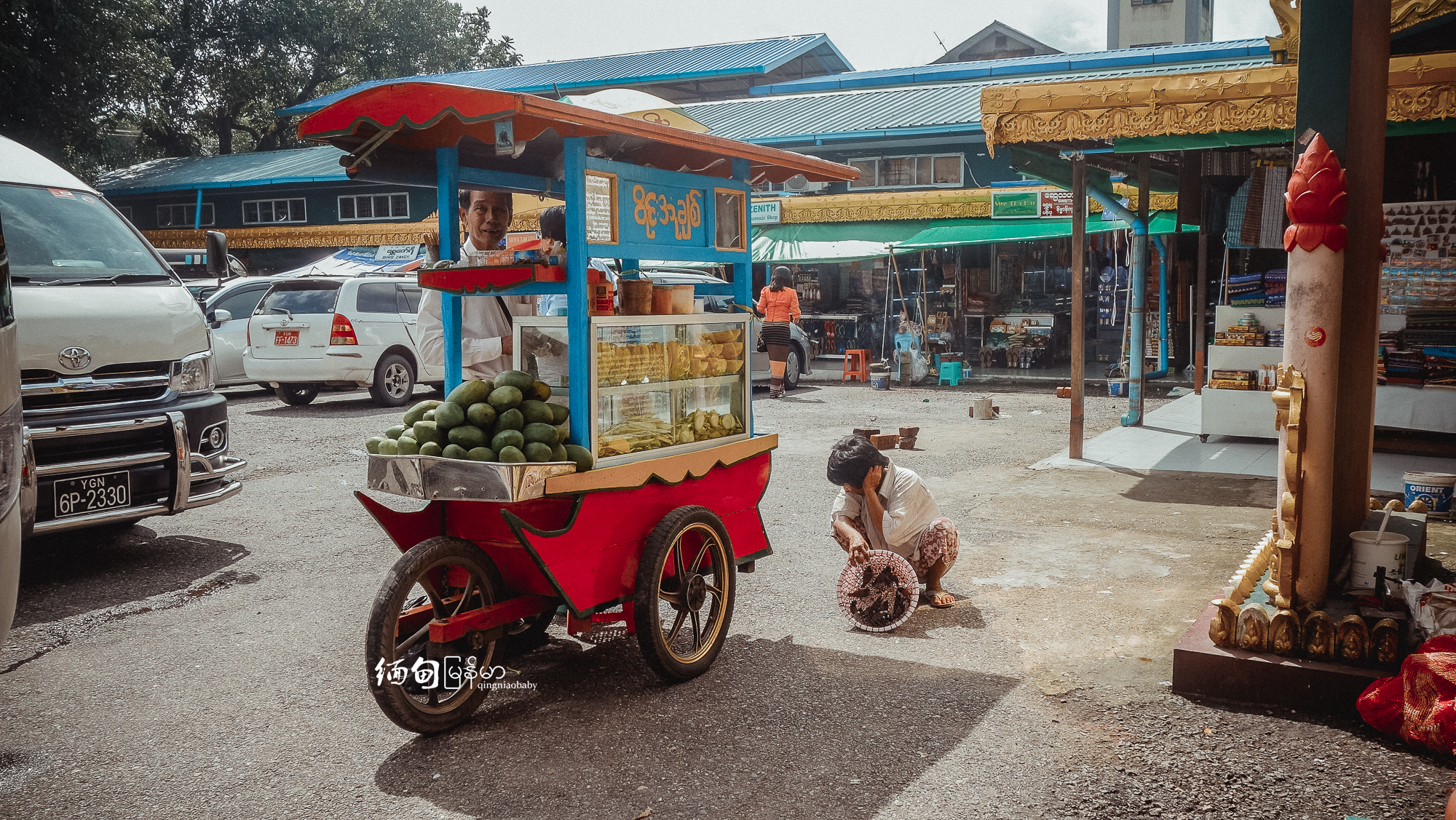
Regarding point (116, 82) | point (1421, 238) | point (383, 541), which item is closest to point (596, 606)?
point (383, 541)

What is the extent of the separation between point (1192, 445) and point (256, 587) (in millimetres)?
8495

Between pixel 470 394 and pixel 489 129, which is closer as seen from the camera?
pixel 489 129

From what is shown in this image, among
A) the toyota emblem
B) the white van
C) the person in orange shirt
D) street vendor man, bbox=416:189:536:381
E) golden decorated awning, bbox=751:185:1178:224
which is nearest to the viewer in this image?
street vendor man, bbox=416:189:536:381

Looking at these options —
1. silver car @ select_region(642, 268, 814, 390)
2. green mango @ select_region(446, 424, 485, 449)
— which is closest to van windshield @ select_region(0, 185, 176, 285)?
green mango @ select_region(446, 424, 485, 449)

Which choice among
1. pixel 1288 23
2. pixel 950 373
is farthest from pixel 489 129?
pixel 950 373

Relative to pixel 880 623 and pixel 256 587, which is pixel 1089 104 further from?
pixel 256 587

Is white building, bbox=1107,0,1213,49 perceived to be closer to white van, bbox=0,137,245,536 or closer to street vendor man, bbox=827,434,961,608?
street vendor man, bbox=827,434,961,608

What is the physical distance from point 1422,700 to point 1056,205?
15610mm

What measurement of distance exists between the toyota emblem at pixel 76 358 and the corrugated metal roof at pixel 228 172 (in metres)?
22.7

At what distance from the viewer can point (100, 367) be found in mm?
5605

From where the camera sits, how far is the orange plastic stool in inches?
697

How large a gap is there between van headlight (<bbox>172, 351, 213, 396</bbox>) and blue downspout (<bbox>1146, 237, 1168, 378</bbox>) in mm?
13898

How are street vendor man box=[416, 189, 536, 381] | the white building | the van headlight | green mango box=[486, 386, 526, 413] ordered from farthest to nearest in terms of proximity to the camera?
the white building, the van headlight, street vendor man box=[416, 189, 536, 381], green mango box=[486, 386, 526, 413]

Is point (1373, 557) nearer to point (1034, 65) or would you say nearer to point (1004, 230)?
point (1004, 230)
